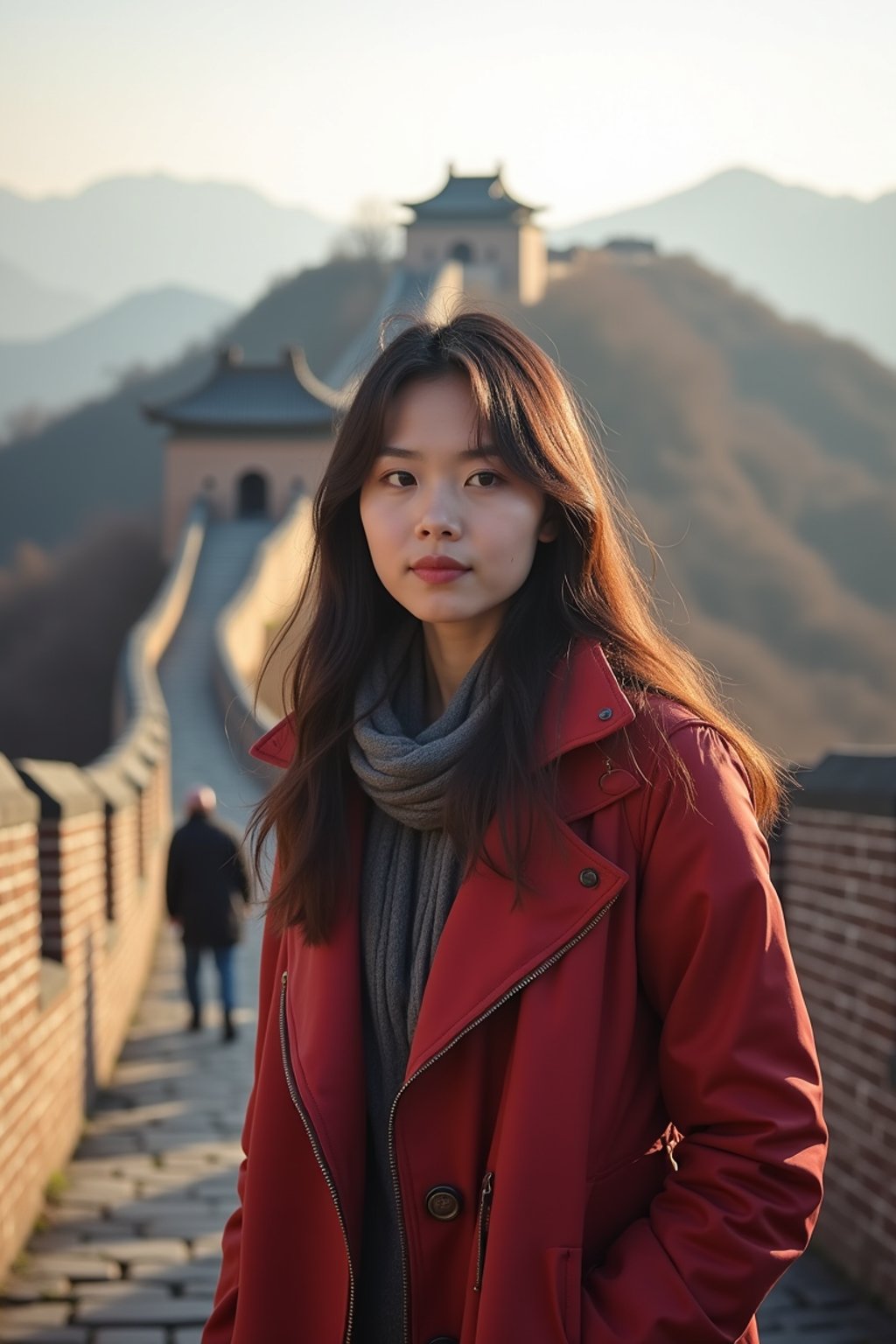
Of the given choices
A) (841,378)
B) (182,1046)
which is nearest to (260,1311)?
(182,1046)

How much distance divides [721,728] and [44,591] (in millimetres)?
45658

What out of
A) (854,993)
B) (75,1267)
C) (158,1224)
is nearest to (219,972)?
(158,1224)

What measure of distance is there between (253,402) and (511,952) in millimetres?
44610

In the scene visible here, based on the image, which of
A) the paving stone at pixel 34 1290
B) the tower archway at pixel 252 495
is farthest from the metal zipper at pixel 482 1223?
the tower archway at pixel 252 495

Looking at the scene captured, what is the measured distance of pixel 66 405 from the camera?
86.4 meters

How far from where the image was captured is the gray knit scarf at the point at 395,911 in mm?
2014

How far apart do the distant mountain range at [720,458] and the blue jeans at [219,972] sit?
45.6 meters

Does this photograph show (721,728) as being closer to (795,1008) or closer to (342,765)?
(795,1008)

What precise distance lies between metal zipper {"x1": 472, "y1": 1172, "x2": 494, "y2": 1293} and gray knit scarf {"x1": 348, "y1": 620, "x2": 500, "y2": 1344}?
0.58 feet

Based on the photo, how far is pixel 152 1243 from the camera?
496 cm

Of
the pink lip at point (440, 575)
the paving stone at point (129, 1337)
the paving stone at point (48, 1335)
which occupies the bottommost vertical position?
the paving stone at point (48, 1335)

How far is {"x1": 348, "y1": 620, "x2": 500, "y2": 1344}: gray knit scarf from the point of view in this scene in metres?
2.01

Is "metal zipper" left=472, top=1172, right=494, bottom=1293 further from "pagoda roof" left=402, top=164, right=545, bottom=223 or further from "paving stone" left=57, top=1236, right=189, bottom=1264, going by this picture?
"pagoda roof" left=402, top=164, right=545, bottom=223

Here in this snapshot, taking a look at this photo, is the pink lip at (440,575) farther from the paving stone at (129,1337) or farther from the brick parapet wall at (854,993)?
the paving stone at (129,1337)
